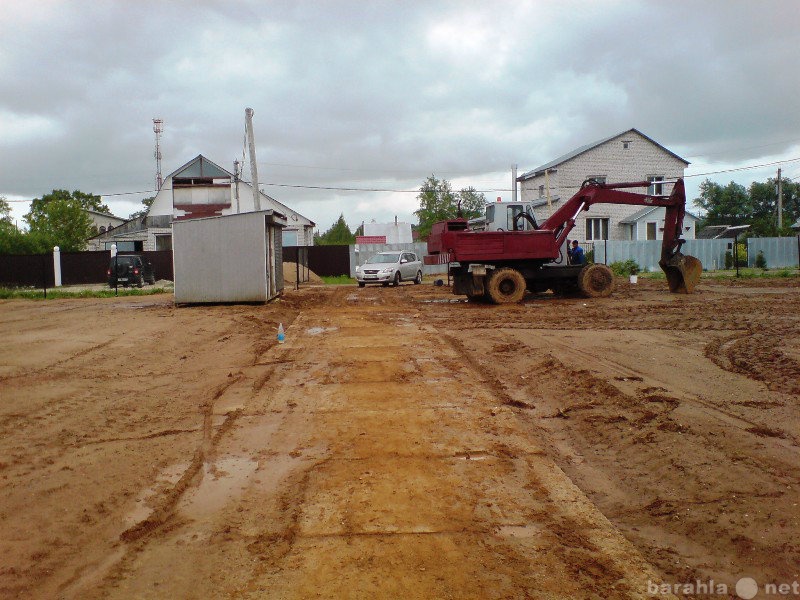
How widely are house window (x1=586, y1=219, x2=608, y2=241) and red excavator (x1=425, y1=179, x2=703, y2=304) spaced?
23.6 m

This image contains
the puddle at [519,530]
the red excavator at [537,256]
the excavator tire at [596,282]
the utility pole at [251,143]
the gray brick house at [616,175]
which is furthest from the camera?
the gray brick house at [616,175]

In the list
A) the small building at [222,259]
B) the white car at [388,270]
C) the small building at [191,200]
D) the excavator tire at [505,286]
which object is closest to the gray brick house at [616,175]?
the white car at [388,270]

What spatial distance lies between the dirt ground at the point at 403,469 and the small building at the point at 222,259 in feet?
27.2

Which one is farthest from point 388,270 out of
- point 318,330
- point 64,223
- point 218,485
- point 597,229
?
point 64,223

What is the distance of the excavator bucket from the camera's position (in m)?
21.5

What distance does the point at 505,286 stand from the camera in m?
20.1

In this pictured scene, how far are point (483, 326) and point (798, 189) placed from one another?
288 feet

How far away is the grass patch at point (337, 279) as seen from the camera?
128 ft

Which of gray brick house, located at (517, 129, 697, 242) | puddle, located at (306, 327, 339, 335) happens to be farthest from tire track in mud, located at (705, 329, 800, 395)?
gray brick house, located at (517, 129, 697, 242)

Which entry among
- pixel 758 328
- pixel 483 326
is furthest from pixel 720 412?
pixel 483 326

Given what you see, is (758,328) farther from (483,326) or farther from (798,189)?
(798,189)

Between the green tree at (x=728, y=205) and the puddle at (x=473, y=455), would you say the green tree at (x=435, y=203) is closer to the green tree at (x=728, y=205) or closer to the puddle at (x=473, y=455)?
the green tree at (x=728, y=205)

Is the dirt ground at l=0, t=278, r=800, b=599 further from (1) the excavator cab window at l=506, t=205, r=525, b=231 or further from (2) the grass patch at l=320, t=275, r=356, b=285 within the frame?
(2) the grass patch at l=320, t=275, r=356, b=285

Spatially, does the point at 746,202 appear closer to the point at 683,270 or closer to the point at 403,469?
the point at 683,270
